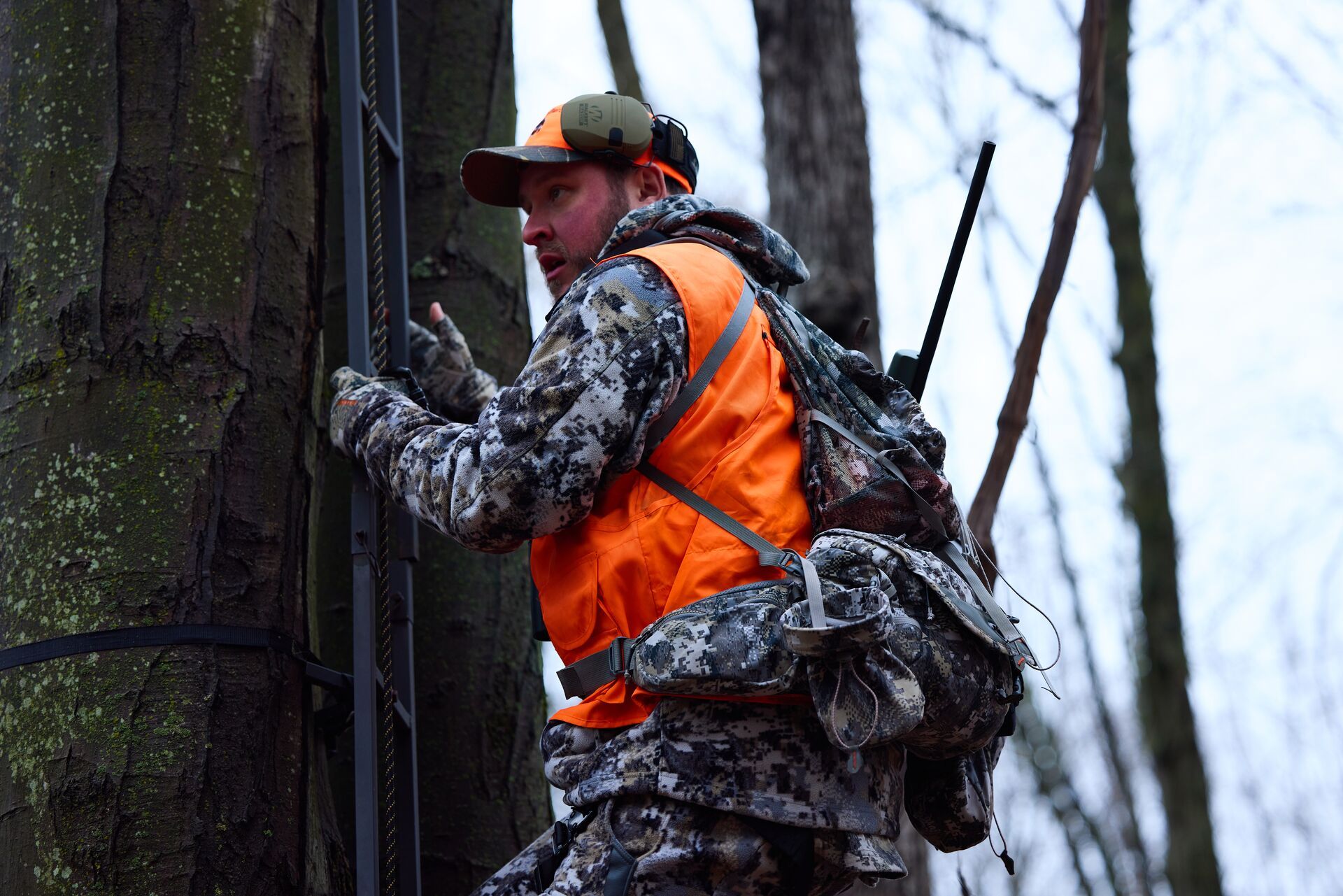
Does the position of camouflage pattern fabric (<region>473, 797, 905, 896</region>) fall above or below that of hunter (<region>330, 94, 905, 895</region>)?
below

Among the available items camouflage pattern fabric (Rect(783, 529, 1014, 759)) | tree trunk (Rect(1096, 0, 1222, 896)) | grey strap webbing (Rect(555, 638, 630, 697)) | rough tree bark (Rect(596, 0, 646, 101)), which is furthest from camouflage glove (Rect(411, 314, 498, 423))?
tree trunk (Rect(1096, 0, 1222, 896))

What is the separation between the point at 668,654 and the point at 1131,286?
28.2 ft

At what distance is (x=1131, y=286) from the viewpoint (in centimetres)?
1013

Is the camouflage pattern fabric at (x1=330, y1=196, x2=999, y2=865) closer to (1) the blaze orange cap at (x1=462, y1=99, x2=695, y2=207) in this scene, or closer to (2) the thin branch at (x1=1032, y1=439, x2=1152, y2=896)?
(1) the blaze orange cap at (x1=462, y1=99, x2=695, y2=207)

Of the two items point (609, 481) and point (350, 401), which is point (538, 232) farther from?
point (609, 481)

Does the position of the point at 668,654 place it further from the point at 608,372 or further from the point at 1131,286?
the point at 1131,286

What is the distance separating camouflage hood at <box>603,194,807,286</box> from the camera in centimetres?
288

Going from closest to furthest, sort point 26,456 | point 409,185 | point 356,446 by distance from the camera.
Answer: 1. point 26,456
2. point 356,446
3. point 409,185

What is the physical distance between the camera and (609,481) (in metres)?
2.63

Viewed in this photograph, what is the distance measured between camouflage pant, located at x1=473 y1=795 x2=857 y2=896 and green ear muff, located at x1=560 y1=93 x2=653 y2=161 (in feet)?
4.82

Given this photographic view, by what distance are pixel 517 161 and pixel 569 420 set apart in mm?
1006

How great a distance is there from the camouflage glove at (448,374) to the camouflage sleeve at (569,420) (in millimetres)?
1157

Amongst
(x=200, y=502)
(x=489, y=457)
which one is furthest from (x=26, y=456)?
(x=489, y=457)

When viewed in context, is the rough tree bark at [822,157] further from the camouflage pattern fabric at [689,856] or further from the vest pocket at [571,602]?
the camouflage pattern fabric at [689,856]
